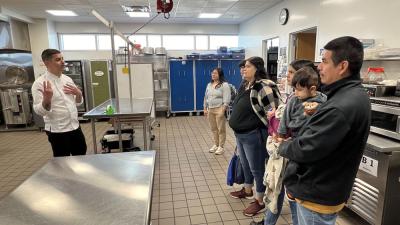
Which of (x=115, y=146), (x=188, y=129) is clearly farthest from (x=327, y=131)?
(x=188, y=129)

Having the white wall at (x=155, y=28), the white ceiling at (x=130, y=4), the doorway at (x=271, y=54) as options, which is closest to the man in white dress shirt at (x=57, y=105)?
the white ceiling at (x=130, y=4)

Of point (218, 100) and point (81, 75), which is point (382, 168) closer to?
point (218, 100)

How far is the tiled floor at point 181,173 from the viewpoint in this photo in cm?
258

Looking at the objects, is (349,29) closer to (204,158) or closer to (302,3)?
(302,3)

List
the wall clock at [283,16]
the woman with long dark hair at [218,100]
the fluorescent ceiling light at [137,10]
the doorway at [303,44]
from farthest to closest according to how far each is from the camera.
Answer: the fluorescent ceiling light at [137,10] → the wall clock at [283,16] → the doorway at [303,44] → the woman with long dark hair at [218,100]

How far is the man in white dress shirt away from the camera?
2428 millimetres

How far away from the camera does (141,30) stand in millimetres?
8242

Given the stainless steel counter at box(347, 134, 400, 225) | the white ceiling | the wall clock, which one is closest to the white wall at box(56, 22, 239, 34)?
the white ceiling

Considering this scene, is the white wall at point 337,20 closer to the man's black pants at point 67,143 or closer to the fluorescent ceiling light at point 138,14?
the fluorescent ceiling light at point 138,14

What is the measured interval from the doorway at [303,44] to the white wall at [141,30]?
12.2 ft

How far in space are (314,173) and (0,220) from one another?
4.68 ft

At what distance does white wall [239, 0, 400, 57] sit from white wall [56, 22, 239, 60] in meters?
2.10

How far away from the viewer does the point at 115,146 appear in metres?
4.00

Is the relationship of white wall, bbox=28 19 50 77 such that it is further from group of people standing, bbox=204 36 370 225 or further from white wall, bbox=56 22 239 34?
group of people standing, bbox=204 36 370 225
